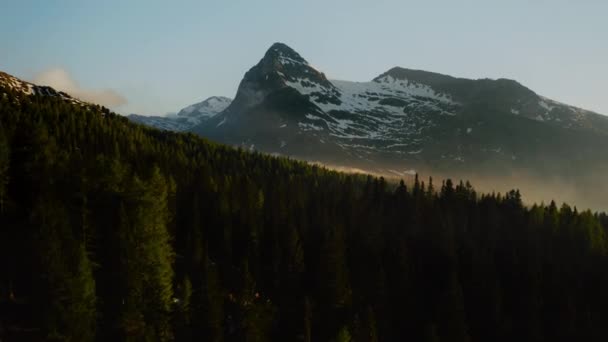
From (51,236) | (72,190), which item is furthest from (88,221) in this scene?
(51,236)

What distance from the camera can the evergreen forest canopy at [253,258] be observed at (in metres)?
50.1

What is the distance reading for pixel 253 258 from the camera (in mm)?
84375

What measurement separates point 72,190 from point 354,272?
163 feet

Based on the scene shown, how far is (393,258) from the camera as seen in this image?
93.9m

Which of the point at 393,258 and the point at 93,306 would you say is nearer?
the point at 93,306

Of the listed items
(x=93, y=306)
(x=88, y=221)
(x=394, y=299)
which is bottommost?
(x=394, y=299)

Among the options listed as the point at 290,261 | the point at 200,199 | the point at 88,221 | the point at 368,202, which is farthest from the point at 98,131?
the point at 88,221

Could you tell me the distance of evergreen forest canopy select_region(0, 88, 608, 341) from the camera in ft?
164

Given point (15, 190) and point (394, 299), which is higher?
point (15, 190)

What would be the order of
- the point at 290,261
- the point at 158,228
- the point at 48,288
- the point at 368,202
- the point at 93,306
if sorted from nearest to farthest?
the point at 48,288
the point at 93,306
the point at 158,228
the point at 290,261
the point at 368,202

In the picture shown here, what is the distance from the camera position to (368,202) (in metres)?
134

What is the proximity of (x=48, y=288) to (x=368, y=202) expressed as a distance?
313 feet

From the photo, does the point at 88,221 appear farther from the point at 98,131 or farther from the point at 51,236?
the point at 98,131

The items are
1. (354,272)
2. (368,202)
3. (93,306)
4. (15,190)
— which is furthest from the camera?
(368,202)
